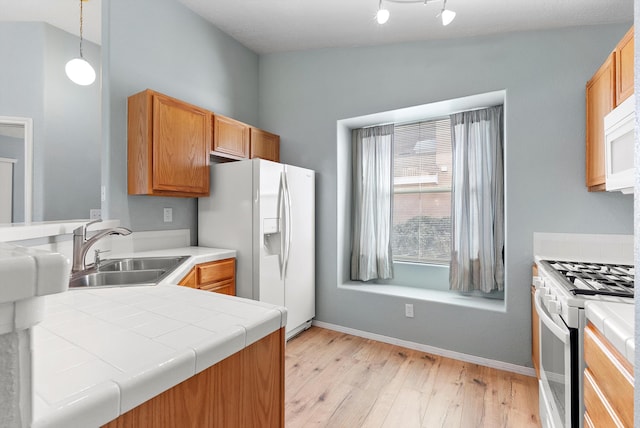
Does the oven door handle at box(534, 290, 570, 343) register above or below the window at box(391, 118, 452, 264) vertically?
below

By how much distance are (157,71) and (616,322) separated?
3.29 metres

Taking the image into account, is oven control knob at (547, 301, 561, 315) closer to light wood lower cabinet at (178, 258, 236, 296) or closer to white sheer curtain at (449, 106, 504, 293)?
white sheer curtain at (449, 106, 504, 293)

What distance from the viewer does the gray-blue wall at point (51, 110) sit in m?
3.01

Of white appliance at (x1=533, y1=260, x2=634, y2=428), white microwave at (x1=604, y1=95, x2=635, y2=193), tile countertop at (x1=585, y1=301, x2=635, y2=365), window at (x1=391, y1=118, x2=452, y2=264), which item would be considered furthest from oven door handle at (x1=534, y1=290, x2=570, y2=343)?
window at (x1=391, y1=118, x2=452, y2=264)

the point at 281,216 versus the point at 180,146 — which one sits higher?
the point at 180,146

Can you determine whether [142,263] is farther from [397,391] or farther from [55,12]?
[55,12]

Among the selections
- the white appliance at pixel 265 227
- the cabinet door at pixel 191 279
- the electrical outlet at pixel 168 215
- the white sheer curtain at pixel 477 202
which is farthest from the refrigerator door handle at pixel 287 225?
the white sheer curtain at pixel 477 202

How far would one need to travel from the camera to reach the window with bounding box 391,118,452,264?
3156 mm

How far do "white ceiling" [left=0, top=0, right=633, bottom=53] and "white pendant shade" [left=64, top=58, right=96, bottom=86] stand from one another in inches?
27.1

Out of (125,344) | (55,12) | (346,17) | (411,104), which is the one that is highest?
(55,12)

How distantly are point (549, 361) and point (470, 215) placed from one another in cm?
152

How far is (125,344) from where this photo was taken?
29.2 inches

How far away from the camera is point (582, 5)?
84.4 inches


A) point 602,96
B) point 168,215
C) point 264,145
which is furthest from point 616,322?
point 264,145
